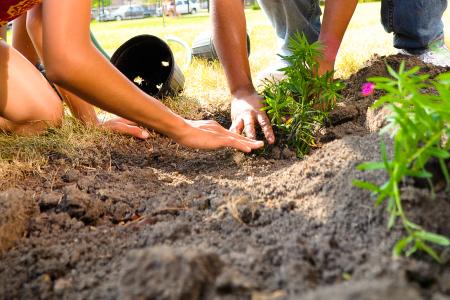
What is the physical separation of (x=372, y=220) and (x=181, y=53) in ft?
15.9

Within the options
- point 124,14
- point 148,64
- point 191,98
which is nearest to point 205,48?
point 148,64

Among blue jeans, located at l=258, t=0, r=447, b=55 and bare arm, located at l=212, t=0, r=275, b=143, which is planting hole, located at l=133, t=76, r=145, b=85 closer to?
bare arm, located at l=212, t=0, r=275, b=143

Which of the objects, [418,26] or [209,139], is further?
[418,26]

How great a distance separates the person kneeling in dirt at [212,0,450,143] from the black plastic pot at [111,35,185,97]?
59 cm

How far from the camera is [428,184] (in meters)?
1.17

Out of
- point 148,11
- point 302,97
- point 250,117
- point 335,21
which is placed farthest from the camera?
point 148,11

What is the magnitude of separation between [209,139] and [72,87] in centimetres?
63

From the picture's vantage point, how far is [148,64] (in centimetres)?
373

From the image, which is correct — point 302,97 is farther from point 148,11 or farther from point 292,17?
point 148,11

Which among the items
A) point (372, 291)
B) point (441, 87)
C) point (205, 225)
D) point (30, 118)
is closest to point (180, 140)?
point (205, 225)

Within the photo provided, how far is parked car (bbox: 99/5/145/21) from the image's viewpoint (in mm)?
26781

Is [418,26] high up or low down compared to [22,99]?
up

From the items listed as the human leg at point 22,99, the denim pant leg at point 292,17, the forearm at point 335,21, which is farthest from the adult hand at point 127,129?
the denim pant leg at point 292,17

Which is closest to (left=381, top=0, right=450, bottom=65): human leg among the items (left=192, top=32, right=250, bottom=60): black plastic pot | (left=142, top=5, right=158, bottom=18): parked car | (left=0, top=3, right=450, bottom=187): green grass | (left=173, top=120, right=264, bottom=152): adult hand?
(left=0, top=3, right=450, bottom=187): green grass
